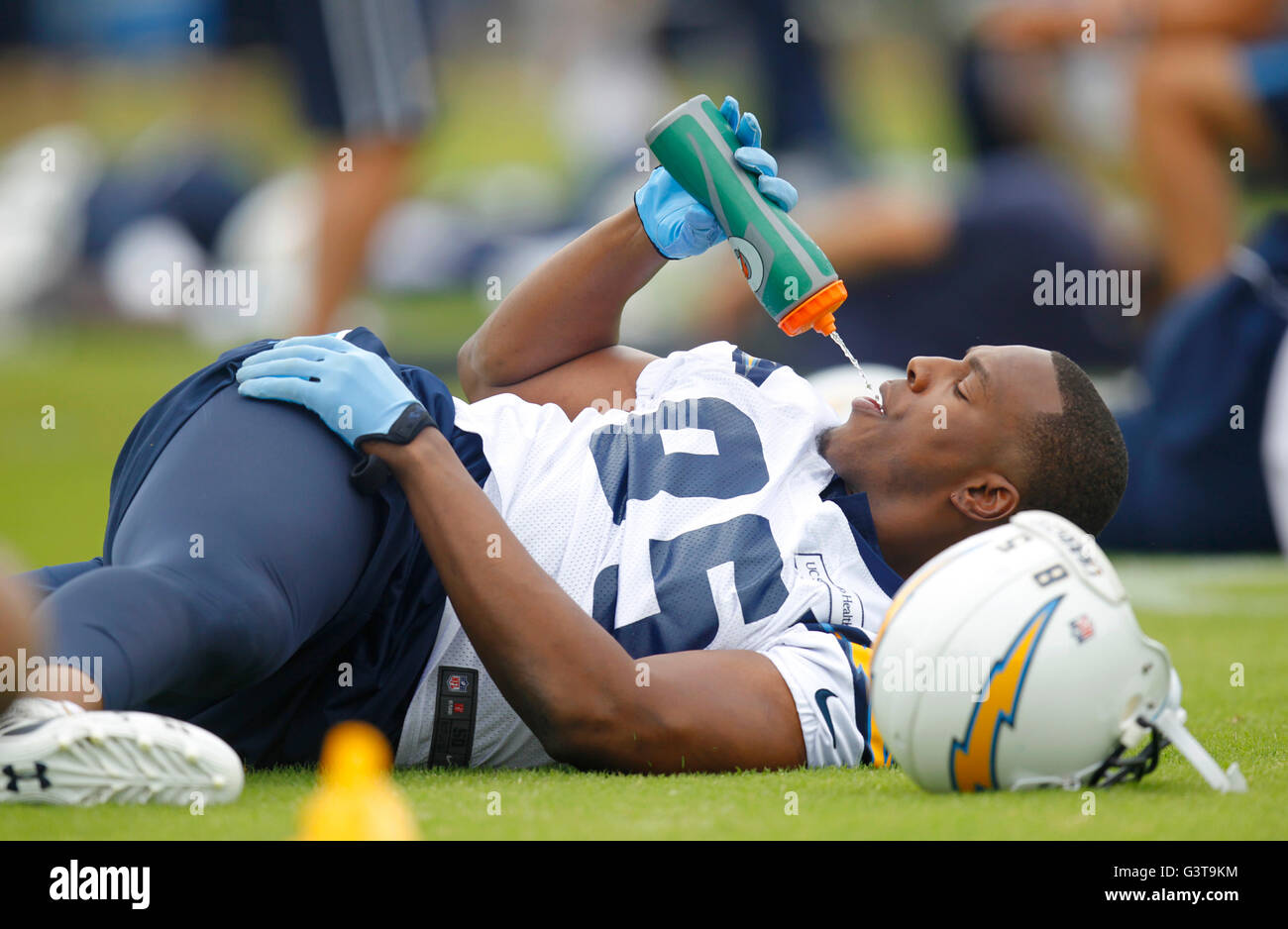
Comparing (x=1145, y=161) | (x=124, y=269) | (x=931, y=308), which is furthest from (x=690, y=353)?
(x=124, y=269)

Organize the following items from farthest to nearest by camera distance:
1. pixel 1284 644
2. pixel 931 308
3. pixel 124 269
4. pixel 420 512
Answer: pixel 124 269, pixel 931 308, pixel 1284 644, pixel 420 512

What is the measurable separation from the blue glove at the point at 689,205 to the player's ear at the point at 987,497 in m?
0.68

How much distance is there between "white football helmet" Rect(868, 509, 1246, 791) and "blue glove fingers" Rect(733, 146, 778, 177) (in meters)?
1.12

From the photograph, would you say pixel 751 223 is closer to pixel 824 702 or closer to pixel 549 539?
pixel 549 539

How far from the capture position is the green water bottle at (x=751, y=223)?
2.97 m

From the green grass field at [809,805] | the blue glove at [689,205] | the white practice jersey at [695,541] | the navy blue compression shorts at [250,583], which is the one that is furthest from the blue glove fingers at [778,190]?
the green grass field at [809,805]

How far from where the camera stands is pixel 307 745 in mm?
2637

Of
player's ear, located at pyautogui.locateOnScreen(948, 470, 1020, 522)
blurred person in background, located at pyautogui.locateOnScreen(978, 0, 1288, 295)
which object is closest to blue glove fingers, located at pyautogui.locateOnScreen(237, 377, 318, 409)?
player's ear, located at pyautogui.locateOnScreen(948, 470, 1020, 522)

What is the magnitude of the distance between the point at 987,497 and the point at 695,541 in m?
0.61

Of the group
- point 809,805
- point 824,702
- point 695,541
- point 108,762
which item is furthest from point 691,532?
point 108,762

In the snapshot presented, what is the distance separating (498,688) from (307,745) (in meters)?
0.38

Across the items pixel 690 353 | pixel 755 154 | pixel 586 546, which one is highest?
pixel 755 154

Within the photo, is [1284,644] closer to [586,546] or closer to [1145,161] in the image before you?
[586,546]

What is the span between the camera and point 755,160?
311cm
